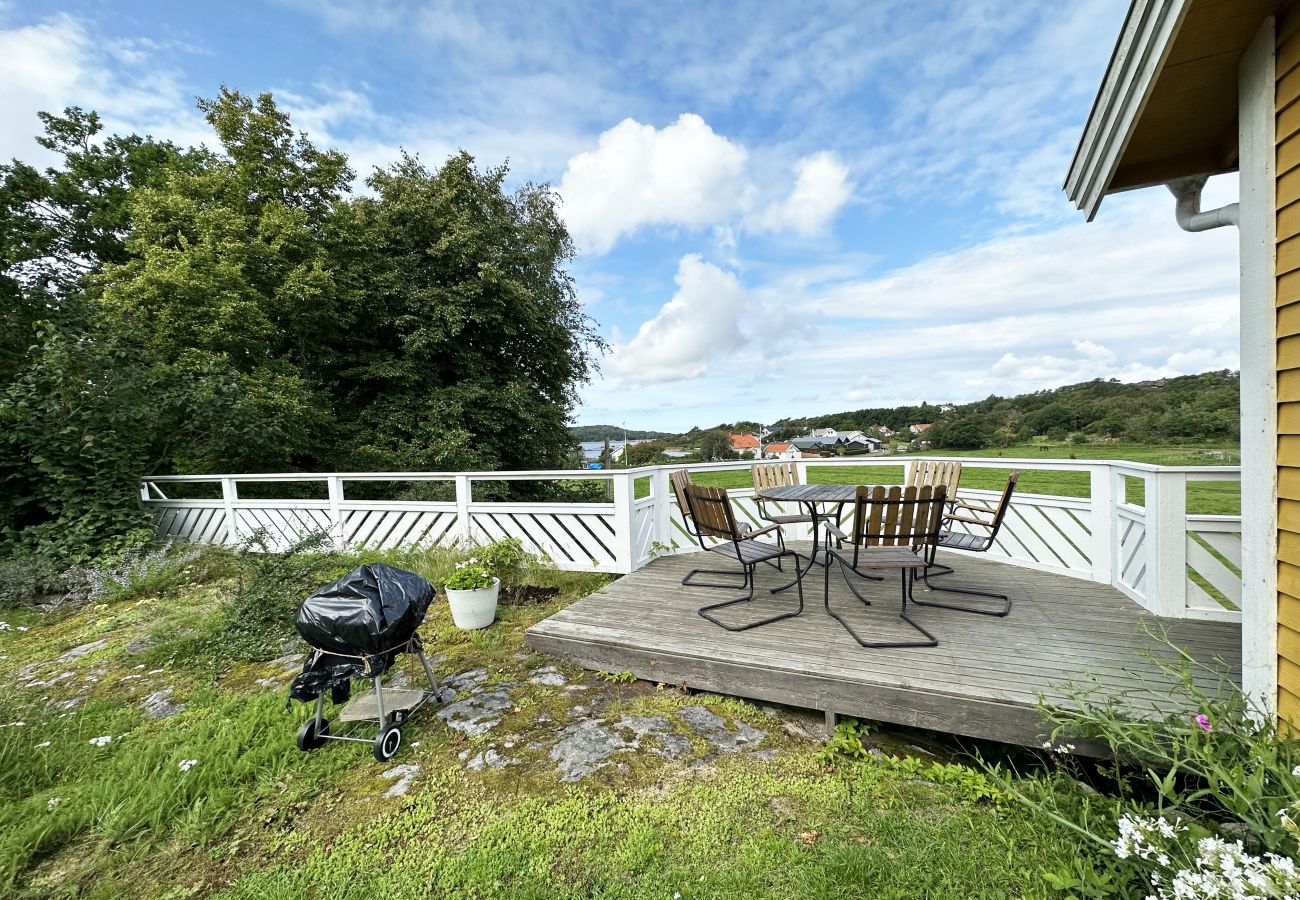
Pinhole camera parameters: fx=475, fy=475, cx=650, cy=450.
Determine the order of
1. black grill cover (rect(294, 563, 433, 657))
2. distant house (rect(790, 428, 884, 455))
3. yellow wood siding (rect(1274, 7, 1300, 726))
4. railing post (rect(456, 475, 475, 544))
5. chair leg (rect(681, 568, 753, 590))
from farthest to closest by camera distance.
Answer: distant house (rect(790, 428, 884, 455))
railing post (rect(456, 475, 475, 544))
chair leg (rect(681, 568, 753, 590))
black grill cover (rect(294, 563, 433, 657))
yellow wood siding (rect(1274, 7, 1300, 726))

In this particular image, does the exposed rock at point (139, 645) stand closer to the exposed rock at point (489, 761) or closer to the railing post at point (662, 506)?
the exposed rock at point (489, 761)

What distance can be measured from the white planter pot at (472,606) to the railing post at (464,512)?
5.03 ft

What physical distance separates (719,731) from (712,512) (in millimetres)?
1303

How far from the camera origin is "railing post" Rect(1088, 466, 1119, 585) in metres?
3.50

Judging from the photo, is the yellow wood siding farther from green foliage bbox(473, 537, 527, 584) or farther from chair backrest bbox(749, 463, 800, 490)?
green foliage bbox(473, 537, 527, 584)

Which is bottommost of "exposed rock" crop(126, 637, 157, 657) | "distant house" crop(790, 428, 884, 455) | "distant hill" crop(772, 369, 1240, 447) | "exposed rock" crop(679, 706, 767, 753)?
"exposed rock" crop(679, 706, 767, 753)

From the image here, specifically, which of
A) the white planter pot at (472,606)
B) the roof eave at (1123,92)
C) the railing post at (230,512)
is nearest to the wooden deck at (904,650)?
the white planter pot at (472,606)

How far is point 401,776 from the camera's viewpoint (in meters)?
2.14

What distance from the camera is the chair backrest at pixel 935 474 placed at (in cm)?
399

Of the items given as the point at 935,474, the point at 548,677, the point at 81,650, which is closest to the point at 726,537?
the point at 548,677

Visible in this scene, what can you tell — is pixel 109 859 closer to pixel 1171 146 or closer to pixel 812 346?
pixel 1171 146

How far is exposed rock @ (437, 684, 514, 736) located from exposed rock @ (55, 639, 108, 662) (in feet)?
11.2

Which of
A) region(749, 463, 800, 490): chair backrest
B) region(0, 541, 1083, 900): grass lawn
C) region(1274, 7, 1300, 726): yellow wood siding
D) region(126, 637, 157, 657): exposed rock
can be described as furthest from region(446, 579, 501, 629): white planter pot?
region(1274, 7, 1300, 726): yellow wood siding

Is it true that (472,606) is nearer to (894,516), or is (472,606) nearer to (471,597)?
(471,597)
